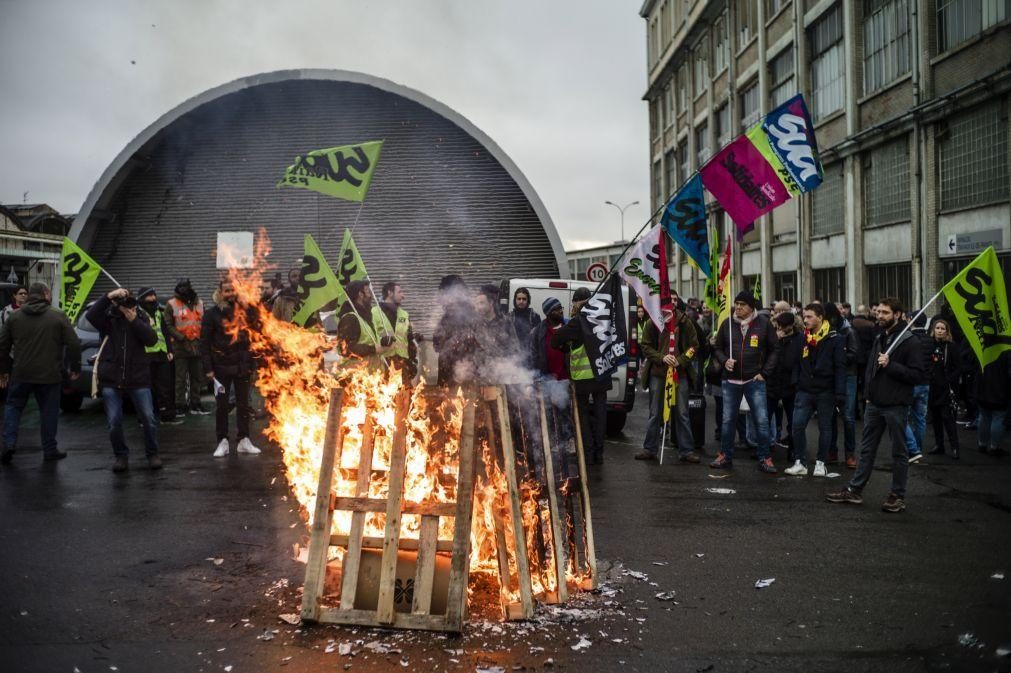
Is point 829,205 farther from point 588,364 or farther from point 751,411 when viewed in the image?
point 588,364

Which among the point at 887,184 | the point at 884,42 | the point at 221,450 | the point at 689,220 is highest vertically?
the point at 884,42

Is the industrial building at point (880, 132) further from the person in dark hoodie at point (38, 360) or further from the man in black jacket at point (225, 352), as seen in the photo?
the person in dark hoodie at point (38, 360)

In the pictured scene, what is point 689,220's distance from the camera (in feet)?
31.1

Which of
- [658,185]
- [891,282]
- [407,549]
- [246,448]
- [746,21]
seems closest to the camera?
[407,549]

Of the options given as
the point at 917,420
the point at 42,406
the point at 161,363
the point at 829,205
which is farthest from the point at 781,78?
the point at 42,406

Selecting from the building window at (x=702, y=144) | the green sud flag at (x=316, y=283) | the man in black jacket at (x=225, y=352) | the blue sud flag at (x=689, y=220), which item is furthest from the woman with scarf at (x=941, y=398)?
the building window at (x=702, y=144)

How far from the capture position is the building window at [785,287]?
2966cm

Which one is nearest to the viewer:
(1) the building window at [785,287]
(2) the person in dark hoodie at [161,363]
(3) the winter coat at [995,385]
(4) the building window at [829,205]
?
(3) the winter coat at [995,385]

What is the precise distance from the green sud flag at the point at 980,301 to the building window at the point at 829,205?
58.5 feet

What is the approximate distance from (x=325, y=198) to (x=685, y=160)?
2766 centimetres

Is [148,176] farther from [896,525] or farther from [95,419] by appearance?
[896,525]

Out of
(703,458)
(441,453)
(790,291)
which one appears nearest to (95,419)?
(703,458)

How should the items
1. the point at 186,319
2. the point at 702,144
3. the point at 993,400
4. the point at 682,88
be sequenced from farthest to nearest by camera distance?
the point at 682,88 < the point at 702,144 < the point at 186,319 < the point at 993,400

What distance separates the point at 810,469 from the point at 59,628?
777 centimetres
